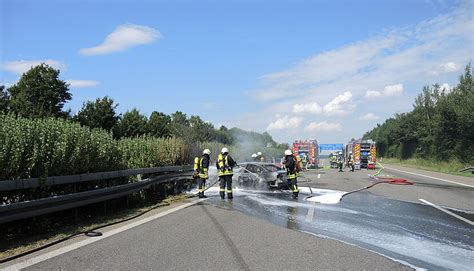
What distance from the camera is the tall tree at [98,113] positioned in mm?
39656

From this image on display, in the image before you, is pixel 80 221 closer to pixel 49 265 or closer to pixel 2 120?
pixel 2 120

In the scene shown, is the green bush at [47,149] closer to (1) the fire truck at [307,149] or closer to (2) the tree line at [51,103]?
(2) the tree line at [51,103]

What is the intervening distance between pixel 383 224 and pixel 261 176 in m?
8.53

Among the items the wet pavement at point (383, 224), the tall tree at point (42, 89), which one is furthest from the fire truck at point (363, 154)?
the wet pavement at point (383, 224)

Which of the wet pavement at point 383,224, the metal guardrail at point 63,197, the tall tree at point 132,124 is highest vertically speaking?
the tall tree at point 132,124

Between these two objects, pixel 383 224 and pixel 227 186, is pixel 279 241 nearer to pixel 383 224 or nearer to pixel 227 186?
pixel 383 224

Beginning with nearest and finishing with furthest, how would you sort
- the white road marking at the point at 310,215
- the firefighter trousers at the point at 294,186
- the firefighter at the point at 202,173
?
1. the white road marking at the point at 310,215
2. the firefighter at the point at 202,173
3. the firefighter trousers at the point at 294,186

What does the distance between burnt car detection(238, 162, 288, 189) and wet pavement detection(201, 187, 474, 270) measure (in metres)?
2.34

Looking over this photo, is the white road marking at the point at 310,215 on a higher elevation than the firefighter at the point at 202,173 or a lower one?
lower

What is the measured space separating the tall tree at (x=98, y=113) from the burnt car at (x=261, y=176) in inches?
959

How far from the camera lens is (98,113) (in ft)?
131

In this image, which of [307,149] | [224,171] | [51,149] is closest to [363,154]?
[307,149]

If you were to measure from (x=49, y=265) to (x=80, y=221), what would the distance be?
12.5 ft

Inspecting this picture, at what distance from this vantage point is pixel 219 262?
6.18 m
